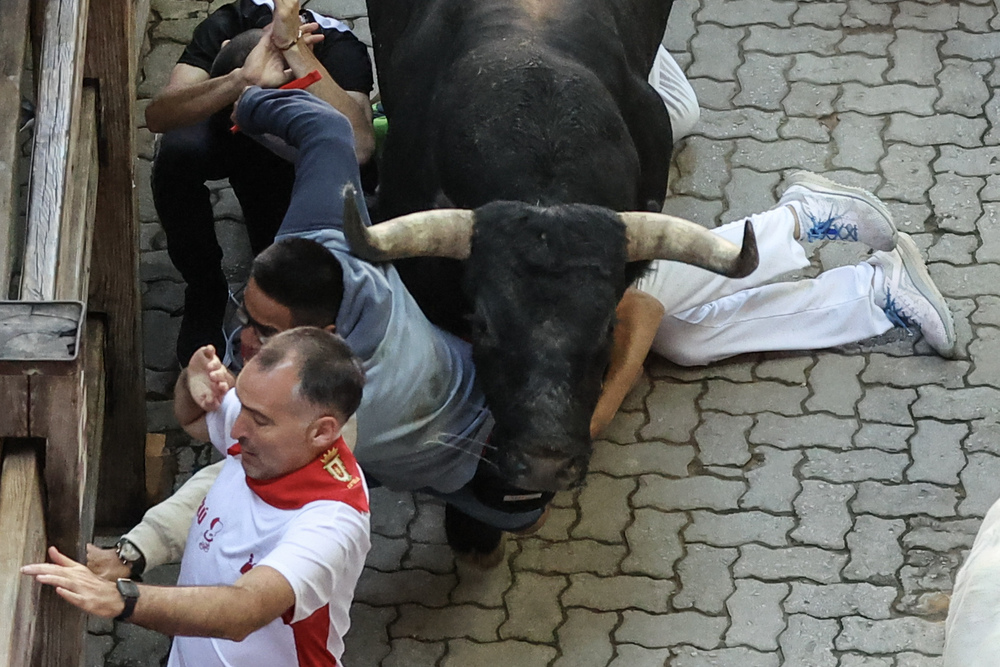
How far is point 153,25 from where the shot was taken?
684cm

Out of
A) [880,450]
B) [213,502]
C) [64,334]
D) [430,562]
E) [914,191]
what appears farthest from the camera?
[914,191]

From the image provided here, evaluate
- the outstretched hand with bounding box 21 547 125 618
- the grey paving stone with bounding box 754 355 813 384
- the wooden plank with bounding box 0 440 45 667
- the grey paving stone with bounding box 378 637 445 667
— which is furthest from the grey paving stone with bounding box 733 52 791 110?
the outstretched hand with bounding box 21 547 125 618

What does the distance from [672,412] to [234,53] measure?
2.11 metres

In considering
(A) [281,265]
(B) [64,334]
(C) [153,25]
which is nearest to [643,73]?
(A) [281,265]

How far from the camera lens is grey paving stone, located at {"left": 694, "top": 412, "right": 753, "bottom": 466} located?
5.23 m

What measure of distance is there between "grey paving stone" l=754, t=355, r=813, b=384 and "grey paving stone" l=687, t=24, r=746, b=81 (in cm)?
174

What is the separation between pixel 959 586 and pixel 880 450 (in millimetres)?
1656

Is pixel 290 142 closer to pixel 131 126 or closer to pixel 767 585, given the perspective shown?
pixel 131 126

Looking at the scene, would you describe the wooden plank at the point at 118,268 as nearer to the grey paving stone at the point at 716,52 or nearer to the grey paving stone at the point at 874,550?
the grey paving stone at the point at 874,550

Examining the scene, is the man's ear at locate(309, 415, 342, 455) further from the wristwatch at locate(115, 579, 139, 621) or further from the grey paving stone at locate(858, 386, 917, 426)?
the grey paving stone at locate(858, 386, 917, 426)

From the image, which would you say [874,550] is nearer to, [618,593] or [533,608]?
[618,593]

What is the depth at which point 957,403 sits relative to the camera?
5418 mm

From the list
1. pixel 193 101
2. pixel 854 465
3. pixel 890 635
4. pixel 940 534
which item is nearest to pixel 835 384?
pixel 854 465

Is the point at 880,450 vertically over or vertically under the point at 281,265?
under
